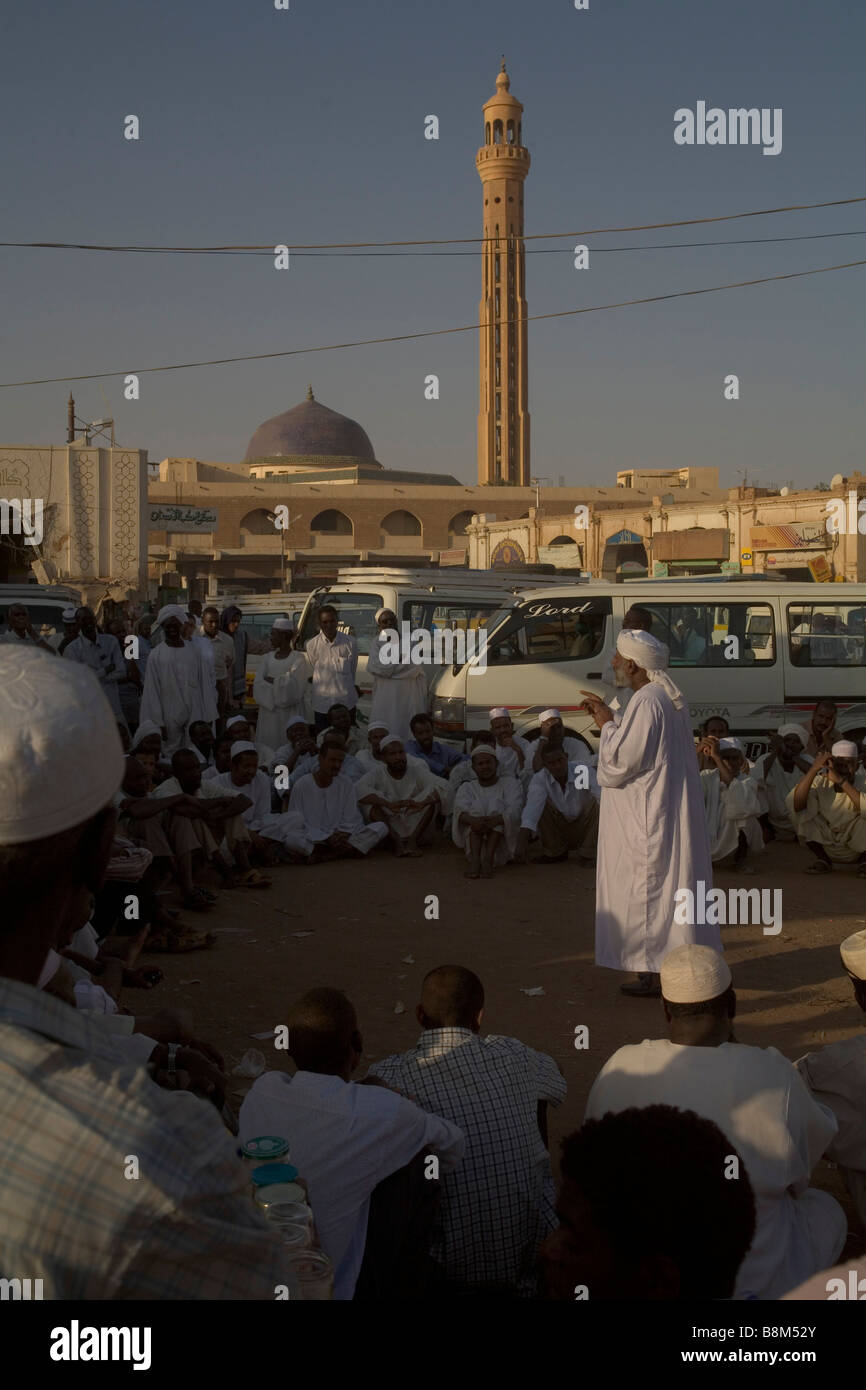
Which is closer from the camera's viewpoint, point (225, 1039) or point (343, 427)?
point (225, 1039)

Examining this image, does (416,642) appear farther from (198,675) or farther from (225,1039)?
(225,1039)

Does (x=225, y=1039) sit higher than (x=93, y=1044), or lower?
lower

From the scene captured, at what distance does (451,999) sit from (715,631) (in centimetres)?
788

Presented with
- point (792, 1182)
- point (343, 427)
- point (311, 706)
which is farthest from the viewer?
point (343, 427)

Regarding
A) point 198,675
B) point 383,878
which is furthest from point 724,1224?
point 198,675

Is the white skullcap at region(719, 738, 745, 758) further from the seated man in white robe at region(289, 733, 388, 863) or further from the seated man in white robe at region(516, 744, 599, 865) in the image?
the seated man in white robe at region(289, 733, 388, 863)

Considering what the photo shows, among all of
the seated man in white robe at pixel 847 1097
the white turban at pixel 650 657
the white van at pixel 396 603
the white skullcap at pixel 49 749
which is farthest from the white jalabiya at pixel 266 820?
the white skullcap at pixel 49 749

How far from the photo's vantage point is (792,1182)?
281 cm

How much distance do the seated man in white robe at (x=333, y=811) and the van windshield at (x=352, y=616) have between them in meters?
3.18

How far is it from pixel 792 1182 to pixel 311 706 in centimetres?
919

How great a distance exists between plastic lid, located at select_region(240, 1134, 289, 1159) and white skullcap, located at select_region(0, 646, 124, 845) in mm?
1507

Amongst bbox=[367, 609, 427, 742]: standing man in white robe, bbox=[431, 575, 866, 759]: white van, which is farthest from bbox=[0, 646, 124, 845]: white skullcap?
bbox=[367, 609, 427, 742]: standing man in white robe

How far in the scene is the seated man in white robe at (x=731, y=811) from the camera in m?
8.59

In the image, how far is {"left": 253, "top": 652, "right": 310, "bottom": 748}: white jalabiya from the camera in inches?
451
